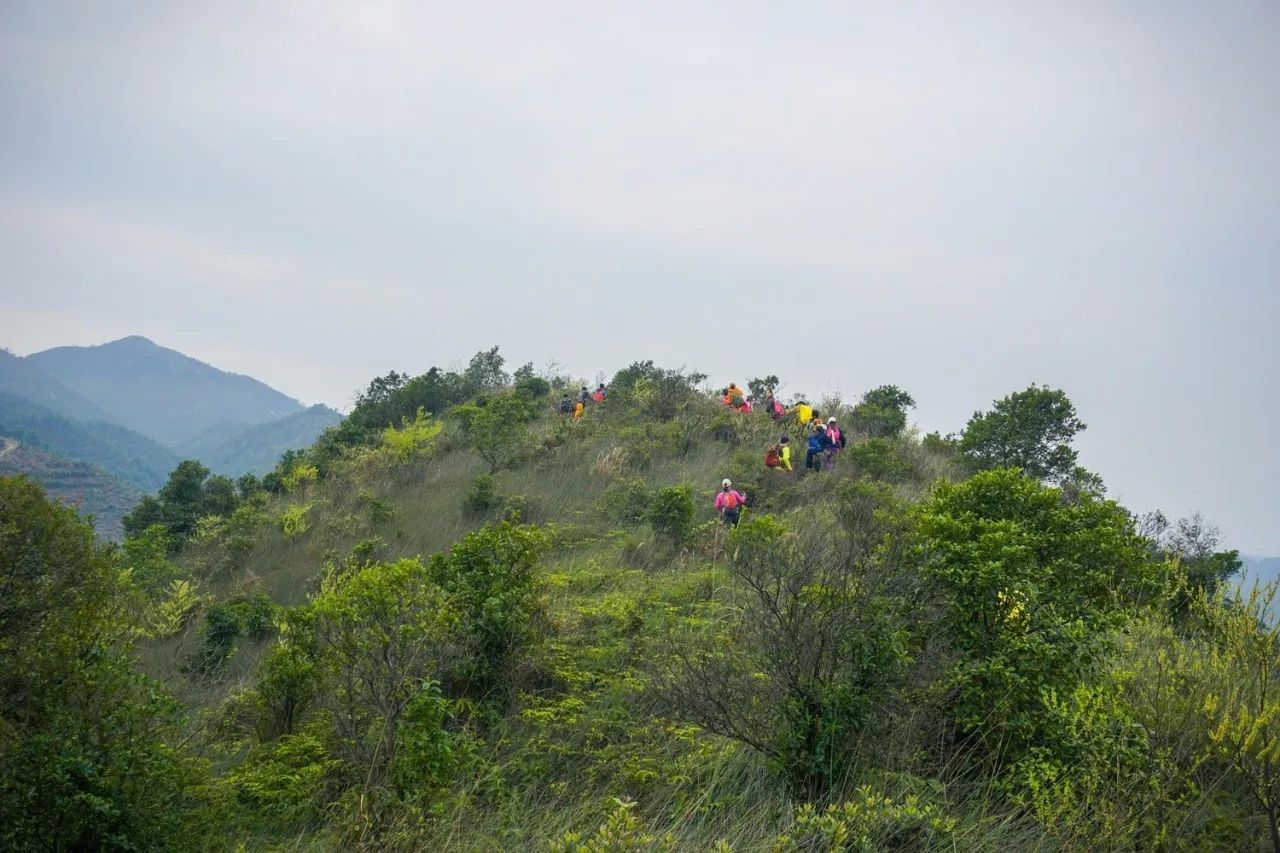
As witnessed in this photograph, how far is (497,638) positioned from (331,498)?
11706mm

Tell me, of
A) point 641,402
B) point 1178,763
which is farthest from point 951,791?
point 641,402

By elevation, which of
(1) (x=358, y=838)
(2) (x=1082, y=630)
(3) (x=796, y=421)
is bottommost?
(1) (x=358, y=838)

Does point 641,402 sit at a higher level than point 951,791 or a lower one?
higher

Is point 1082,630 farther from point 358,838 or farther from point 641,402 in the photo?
point 641,402

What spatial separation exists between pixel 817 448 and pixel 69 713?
1235cm

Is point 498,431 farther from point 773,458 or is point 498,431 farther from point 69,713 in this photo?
point 69,713

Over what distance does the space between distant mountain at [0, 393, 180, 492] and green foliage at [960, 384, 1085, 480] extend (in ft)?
372

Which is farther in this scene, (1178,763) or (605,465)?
(605,465)

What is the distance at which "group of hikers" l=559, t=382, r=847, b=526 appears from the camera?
11773 millimetres

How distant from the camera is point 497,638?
621 centimetres

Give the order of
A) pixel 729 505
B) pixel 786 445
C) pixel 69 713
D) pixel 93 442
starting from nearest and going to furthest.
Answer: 1. pixel 69 713
2. pixel 729 505
3. pixel 786 445
4. pixel 93 442

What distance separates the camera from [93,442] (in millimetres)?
118875

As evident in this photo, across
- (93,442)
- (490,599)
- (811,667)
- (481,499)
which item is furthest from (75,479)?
(811,667)

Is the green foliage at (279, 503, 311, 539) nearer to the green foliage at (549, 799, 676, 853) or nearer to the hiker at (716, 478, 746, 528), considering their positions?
the hiker at (716, 478, 746, 528)
